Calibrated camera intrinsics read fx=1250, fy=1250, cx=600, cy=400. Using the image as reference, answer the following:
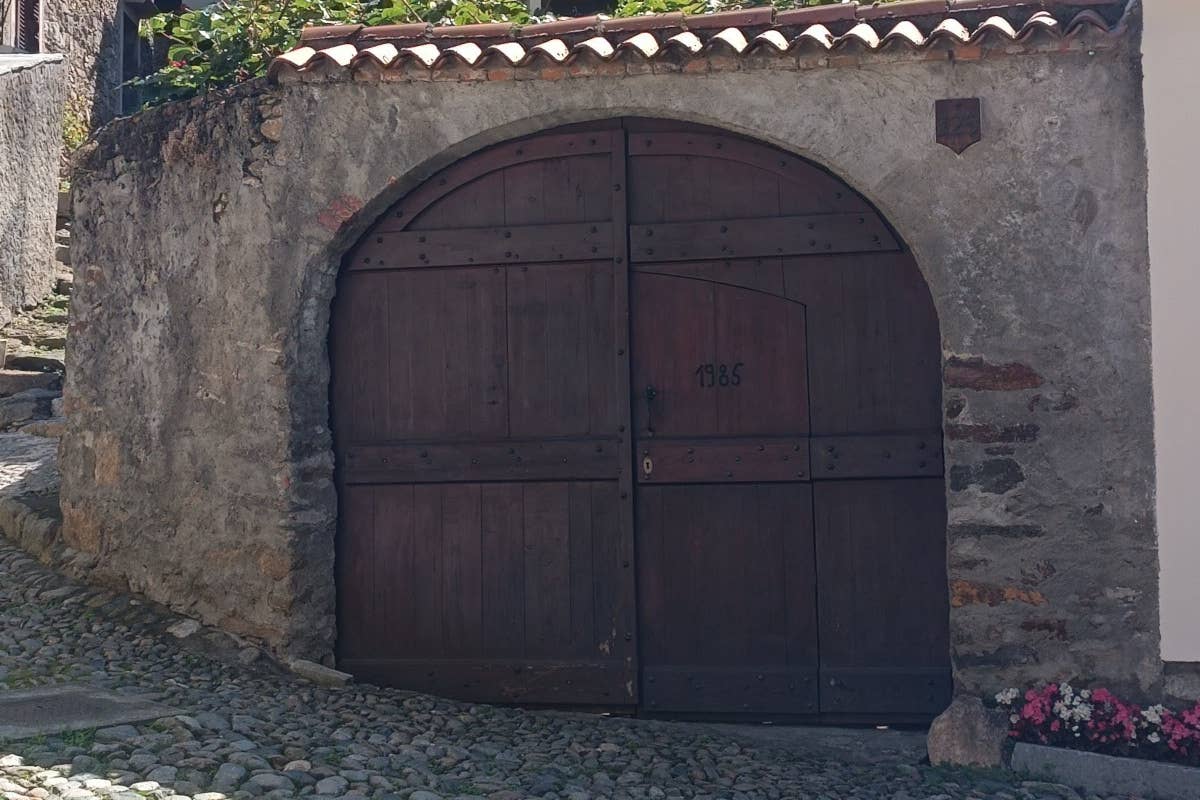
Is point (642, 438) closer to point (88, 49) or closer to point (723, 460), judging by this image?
point (723, 460)

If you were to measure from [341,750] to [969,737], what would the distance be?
1952mm

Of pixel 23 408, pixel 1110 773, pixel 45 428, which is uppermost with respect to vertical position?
pixel 23 408

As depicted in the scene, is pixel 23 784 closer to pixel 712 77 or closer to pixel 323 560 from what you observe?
pixel 323 560

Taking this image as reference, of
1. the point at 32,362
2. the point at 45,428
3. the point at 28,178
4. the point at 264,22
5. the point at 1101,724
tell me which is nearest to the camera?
the point at 1101,724

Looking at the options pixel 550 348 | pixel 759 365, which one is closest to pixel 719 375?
pixel 759 365

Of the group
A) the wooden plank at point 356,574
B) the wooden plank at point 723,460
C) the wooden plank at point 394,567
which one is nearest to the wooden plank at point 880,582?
the wooden plank at point 723,460

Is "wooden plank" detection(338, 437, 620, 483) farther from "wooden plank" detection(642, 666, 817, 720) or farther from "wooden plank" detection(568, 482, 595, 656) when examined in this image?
"wooden plank" detection(642, 666, 817, 720)

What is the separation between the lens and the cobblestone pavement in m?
3.41

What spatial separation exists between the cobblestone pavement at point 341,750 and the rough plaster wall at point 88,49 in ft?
26.8

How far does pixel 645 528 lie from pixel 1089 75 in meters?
2.15

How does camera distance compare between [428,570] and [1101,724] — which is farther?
[428,570]

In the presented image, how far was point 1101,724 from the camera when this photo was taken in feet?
12.8

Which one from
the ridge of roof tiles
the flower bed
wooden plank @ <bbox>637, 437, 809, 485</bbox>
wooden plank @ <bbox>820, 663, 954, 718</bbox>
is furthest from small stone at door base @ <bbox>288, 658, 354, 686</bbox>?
the flower bed

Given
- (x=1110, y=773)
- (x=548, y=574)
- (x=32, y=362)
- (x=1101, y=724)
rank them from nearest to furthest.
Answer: (x=1110, y=773) < (x=1101, y=724) < (x=548, y=574) < (x=32, y=362)
